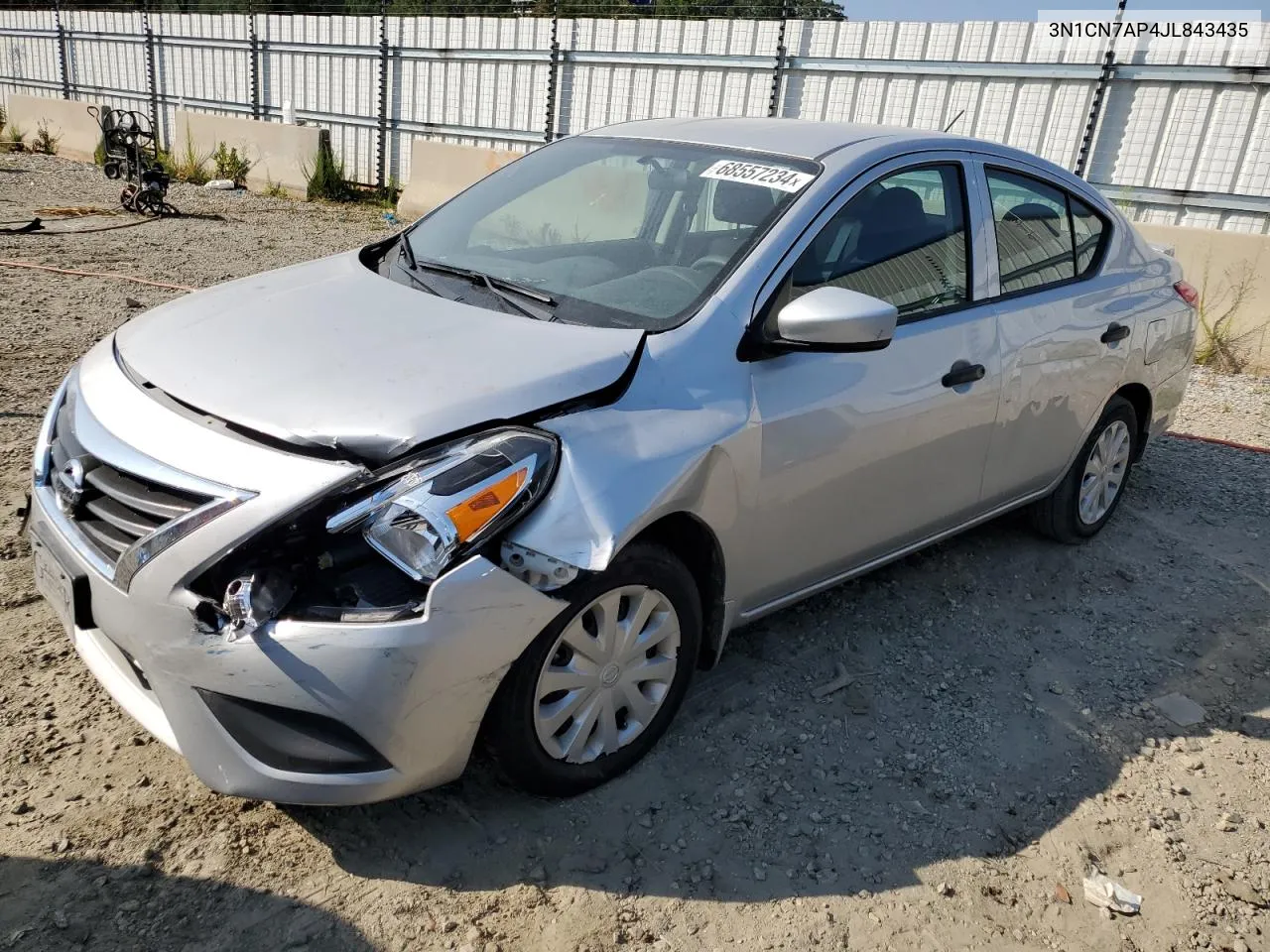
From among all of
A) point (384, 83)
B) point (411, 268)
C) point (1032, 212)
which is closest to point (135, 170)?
point (384, 83)

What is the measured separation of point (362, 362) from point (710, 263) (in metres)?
1.08

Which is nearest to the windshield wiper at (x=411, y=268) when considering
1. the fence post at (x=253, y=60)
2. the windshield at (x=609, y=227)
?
the windshield at (x=609, y=227)

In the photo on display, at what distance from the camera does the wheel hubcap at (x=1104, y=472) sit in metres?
4.54

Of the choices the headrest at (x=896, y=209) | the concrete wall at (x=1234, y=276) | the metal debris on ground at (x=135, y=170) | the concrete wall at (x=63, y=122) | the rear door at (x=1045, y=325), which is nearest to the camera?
the headrest at (x=896, y=209)

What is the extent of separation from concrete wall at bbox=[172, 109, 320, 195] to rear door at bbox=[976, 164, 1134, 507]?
12.4m

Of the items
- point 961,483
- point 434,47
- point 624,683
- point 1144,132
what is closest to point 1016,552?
point 961,483

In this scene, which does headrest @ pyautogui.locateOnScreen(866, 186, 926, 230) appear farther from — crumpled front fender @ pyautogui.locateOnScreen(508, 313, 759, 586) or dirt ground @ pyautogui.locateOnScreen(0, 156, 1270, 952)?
dirt ground @ pyautogui.locateOnScreen(0, 156, 1270, 952)

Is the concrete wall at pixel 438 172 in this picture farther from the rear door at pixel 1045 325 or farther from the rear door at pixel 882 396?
the rear door at pixel 882 396

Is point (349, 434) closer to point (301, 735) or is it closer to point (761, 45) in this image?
point (301, 735)

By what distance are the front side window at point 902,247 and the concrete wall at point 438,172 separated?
30.9 feet

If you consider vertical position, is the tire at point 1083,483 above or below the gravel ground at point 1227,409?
above

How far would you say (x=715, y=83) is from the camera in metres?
11.8

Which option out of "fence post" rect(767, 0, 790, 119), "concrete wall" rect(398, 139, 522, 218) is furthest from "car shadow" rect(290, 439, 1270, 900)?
"concrete wall" rect(398, 139, 522, 218)

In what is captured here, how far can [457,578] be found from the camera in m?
2.20
